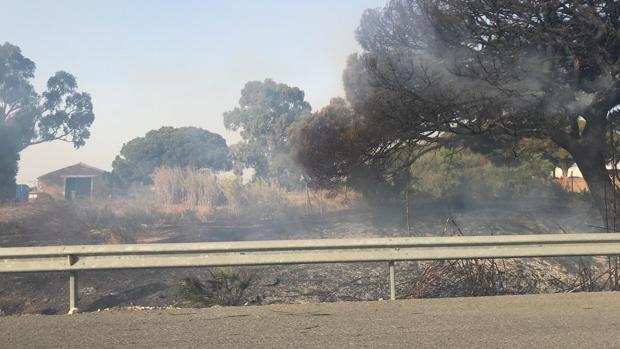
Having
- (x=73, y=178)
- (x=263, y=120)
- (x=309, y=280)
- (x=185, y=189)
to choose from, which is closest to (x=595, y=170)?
(x=309, y=280)

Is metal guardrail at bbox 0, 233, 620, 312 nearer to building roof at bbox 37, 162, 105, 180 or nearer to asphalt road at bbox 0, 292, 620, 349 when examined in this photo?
asphalt road at bbox 0, 292, 620, 349

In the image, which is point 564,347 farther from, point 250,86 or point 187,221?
point 250,86

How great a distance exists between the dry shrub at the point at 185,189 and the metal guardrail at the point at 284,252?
2056 centimetres

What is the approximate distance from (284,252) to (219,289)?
1.34 m

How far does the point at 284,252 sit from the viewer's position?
7719 mm

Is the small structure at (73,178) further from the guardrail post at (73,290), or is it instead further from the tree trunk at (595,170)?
the guardrail post at (73,290)

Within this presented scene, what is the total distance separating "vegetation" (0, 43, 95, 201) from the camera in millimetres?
36875

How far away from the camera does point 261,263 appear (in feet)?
25.0

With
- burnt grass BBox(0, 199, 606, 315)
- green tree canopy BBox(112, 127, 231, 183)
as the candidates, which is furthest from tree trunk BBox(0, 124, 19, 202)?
burnt grass BBox(0, 199, 606, 315)

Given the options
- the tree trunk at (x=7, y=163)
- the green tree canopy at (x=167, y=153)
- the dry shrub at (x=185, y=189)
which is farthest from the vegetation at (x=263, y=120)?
the dry shrub at (x=185, y=189)

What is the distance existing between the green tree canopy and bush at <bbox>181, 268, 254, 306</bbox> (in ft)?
122

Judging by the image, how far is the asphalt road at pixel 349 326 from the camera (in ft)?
18.4

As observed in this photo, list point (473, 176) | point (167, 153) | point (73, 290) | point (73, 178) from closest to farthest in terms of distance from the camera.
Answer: point (73, 290) < point (473, 176) < point (167, 153) < point (73, 178)

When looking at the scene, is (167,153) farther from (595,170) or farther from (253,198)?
(595,170)
